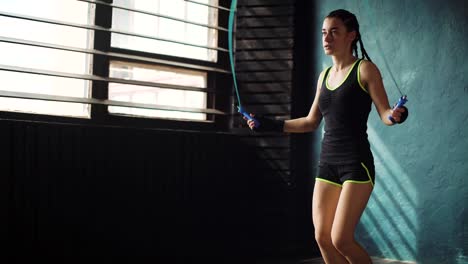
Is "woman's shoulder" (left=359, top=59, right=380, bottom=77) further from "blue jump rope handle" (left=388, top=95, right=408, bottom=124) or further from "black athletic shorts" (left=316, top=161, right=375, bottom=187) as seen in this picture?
"black athletic shorts" (left=316, top=161, right=375, bottom=187)

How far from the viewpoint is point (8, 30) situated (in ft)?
11.2

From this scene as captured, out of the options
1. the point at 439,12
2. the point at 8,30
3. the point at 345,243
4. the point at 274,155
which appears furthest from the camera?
the point at 274,155

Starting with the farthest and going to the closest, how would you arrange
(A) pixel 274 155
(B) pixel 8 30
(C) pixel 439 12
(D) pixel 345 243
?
(A) pixel 274 155 → (C) pixel 439 12 → (B) pixel 8 30 → (D) pixel 345 243

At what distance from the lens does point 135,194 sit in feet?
12.2

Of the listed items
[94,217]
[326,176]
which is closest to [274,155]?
[94,217]

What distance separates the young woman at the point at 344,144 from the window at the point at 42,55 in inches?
67.2

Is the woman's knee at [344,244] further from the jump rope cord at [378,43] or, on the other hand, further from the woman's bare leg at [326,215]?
the jump rope cord at [378,43]

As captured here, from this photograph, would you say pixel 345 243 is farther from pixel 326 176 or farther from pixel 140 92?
pixel 140 92

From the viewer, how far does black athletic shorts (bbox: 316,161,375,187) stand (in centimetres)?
248

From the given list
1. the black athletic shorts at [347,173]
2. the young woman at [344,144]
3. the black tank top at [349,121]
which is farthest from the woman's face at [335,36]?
the black athletic shorts at [347,173]

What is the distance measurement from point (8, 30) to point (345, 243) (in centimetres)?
225

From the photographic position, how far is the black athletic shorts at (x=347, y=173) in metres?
2.48

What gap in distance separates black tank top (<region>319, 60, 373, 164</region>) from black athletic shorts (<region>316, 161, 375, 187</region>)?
0.07ft

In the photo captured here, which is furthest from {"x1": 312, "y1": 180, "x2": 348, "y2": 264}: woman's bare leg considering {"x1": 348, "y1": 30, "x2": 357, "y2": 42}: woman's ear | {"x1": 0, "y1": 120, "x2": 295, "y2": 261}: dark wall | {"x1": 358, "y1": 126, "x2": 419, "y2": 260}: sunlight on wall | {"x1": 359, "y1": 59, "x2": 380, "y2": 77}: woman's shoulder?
{"x1": 358, "y1": 126, "x2": 419, "y2": 260}: sunlight on wall
